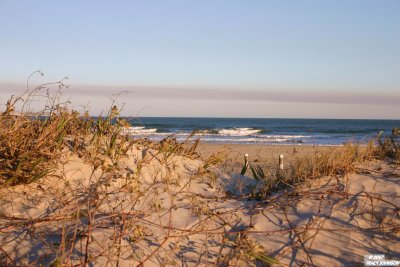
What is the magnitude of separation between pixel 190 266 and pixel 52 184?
194cm

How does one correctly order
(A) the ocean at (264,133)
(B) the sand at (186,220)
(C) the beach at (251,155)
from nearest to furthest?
(B) the sand at (186,220)
(C) the beach at (251,155)
(A) the ocean at (264,133)

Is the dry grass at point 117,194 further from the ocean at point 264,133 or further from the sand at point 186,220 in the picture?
the ocean at point 264,133

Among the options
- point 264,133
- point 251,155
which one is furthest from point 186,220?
point 264,133

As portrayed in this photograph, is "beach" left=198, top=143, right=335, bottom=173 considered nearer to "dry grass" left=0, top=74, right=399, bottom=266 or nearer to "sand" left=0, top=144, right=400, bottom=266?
"dry grass" left=0, top=74, right=399, bottom=266

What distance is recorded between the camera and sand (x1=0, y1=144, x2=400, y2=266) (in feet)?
11.0

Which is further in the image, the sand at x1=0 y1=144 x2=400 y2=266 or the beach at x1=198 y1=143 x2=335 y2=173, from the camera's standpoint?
the beach at x1=198 y1=143 x2=335 y2=173

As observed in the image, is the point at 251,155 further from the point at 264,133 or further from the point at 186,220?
the point at 264,133

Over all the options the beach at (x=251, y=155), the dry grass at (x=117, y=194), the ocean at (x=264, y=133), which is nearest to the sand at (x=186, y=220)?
the dry grass at (x=117, y=194)

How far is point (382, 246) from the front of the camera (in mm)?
3598

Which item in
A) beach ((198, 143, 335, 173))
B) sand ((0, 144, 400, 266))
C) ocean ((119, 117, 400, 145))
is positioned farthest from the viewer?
ocean ((119, 117, 400, 145))

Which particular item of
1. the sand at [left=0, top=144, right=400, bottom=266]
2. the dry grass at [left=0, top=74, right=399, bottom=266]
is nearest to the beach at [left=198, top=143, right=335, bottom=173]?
the dry grass at [left=0, top=74, right=399, bottom=266]

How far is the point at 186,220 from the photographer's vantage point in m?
3.99

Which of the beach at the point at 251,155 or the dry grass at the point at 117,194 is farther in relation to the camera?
the beach at the point at 251,155

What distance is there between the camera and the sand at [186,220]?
3.34 m
